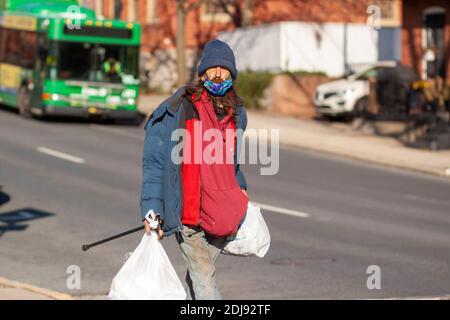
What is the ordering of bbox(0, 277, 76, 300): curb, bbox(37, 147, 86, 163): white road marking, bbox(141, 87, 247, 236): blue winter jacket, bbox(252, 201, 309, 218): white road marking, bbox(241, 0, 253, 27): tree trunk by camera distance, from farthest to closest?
bbox(241, 0, 253, 27): tree trunk < bbox(37, 147, 86, 163): white road marking < bbox(252, 201, 309, 218): white road marking < bbox(0, 277, 76, 300): curb < bbox(141, 87, 247, 236): blue winter jacket

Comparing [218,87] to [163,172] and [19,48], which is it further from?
[19,48]

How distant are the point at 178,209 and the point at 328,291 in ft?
14.6

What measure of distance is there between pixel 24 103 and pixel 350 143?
970 cm

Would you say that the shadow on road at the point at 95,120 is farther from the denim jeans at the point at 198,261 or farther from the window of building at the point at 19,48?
the denim jeans at the point at 198,261

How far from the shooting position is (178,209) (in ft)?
25.5

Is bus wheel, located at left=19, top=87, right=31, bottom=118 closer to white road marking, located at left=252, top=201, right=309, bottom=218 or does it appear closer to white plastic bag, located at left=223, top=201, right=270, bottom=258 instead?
white road marking, located at left=252, top=201, right=309, bottom=218

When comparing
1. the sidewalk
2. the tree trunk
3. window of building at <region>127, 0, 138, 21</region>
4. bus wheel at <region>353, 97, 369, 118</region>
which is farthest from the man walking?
window of building at <region>127, 0, 138, 21</region>

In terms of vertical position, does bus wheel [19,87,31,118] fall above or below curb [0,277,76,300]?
above

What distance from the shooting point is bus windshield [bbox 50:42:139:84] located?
33.2 m

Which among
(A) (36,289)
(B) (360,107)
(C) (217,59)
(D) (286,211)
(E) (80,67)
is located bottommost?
(D) (286,211)

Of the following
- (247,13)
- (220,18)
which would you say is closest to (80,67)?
(247,13)

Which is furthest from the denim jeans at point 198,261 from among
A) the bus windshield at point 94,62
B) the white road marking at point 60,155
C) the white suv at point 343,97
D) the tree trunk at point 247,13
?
the tree trunk at point 247,13

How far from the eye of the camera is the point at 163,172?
7844 millimetres

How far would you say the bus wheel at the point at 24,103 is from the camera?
34.3 meters
